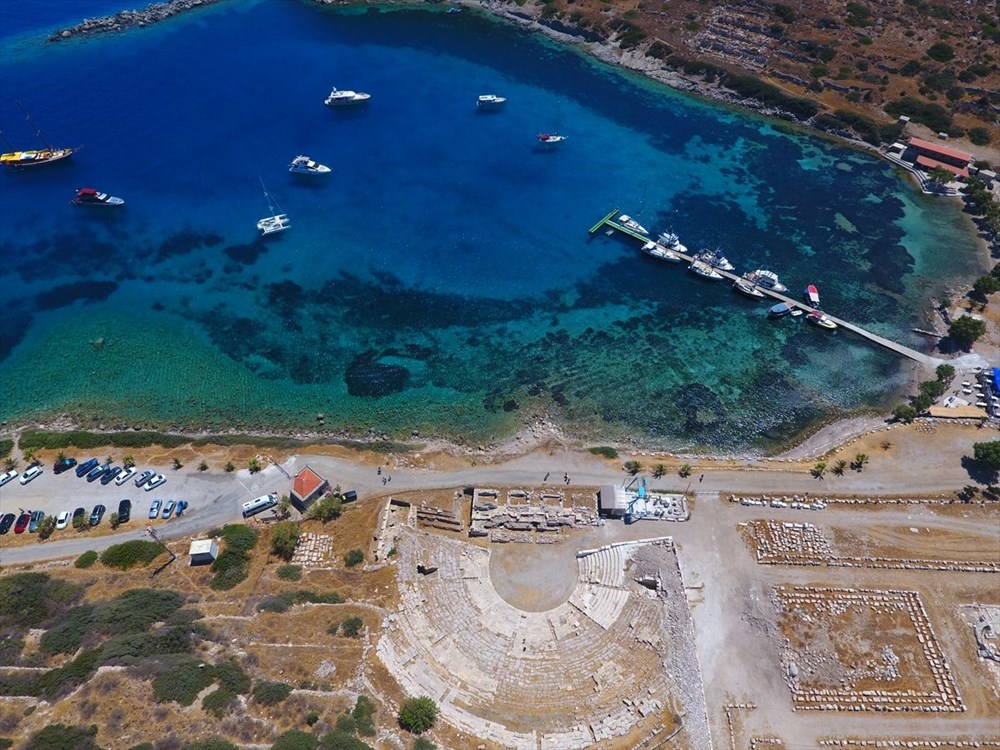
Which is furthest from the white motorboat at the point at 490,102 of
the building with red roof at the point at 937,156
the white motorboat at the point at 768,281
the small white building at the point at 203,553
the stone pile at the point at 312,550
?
the small white building at the point at 203,553

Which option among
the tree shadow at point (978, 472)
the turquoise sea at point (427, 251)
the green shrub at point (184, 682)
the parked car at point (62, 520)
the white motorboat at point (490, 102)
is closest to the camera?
the green shrub at point (184, 682)

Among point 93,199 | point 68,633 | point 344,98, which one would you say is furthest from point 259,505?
point 344,98

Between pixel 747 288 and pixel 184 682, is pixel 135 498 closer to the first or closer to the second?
pixel 184 682

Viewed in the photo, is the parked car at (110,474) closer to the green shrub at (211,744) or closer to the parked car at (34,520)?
the parked car at (34,520)

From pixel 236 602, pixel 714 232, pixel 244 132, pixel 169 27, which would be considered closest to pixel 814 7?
pixel 714 232

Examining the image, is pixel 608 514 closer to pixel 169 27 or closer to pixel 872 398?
pixel 872 398

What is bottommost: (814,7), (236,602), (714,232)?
(236,602)
